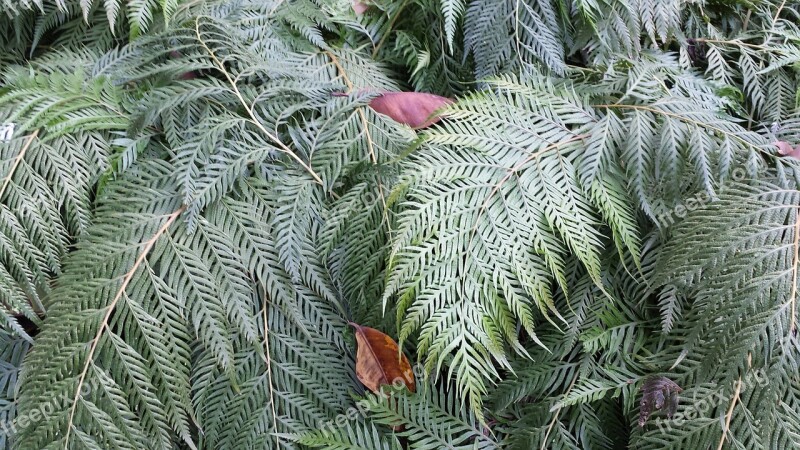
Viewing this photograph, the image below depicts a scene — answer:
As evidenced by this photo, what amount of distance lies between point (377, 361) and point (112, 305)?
1.36 ft

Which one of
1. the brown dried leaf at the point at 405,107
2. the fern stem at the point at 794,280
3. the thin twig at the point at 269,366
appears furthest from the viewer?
the brown dried leaf at the point at 405,107

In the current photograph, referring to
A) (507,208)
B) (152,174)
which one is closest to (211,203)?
(152,174)

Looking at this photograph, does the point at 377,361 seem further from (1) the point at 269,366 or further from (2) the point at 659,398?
(2) the point at 659,398

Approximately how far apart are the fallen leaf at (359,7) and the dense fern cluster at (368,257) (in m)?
0.22

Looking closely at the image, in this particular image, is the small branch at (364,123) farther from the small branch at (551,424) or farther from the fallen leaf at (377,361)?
the small branch at (551,424)

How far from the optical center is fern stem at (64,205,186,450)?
0.88 metres

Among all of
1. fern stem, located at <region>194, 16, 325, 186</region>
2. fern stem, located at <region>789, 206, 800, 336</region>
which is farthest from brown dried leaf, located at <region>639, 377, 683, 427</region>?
fern stem, located at <region>194, 16, 325, 186</region>

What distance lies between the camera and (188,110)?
1052mm

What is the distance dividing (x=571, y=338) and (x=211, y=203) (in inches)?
24.8

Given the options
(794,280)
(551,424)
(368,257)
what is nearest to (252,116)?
(368,257)

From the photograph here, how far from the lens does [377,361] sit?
973 millimetres

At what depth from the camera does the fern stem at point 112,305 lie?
34.6 inches

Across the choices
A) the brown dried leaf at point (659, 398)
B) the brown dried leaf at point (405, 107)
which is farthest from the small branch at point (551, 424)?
the brown dried leaf at point (405, 107)

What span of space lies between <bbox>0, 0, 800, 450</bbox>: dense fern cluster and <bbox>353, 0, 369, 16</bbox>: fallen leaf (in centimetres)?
22
